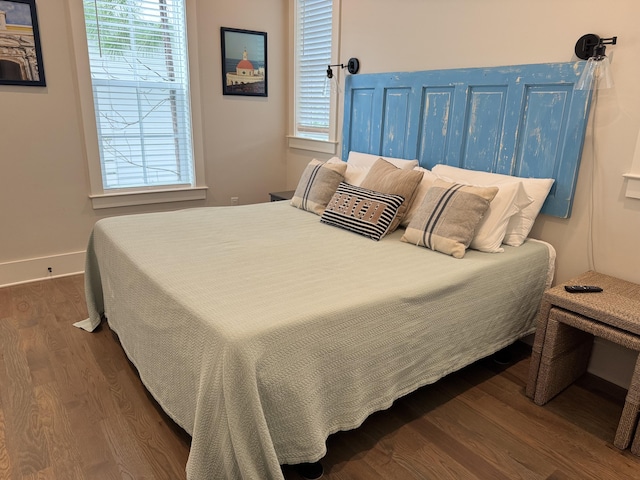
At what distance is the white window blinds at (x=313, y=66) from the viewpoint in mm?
3707

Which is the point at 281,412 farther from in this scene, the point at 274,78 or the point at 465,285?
the point at 274,78

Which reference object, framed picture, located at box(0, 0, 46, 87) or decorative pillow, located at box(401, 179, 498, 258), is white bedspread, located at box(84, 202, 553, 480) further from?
framed picture, located at box(0, 0, 46, 87)

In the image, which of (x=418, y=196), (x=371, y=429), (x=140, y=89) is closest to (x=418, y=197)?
(x=418, y=196)

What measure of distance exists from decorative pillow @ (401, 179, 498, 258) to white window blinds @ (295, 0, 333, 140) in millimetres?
1823

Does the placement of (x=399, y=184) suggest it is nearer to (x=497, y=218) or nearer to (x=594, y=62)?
(x=497, y=218)

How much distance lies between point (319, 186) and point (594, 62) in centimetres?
164

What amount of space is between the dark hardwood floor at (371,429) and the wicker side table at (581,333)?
0.09m

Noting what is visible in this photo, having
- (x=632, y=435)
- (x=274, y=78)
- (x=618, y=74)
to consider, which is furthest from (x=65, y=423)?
(x=274, y=78)

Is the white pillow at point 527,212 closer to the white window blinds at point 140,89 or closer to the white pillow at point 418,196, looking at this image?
the white pillow at point 418,196

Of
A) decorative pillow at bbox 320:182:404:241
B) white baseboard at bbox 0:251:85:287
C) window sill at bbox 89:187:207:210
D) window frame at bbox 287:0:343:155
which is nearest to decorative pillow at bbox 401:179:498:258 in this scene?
decorative pillow at bbox 320:182:404:241

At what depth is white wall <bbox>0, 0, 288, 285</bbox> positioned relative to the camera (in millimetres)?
3086

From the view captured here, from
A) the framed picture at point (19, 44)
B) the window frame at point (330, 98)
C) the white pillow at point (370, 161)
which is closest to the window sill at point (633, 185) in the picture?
the white pillow at point (370, 161)

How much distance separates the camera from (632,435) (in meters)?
1.80

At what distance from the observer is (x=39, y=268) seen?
11.0 ft
